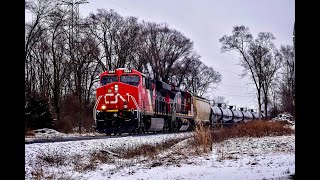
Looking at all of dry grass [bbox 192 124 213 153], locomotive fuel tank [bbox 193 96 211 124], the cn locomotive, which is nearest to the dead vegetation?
dry grass [bbox 192 124 213 153]

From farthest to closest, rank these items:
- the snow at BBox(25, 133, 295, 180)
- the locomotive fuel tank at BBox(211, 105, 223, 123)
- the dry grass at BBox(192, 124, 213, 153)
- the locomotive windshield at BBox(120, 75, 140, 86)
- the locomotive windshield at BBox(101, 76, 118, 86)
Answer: the locomotive fuel tank at BBox(211, 105, 223, 123) < the locomotive windshield at BBox(101, 76, 118, 86) < the locomotive windshield at BBox(120, 75, 140, 86) < the dry grass at BBox(192, 124, 213, 153) < the snow at BBox(25, 133, 295, 180)

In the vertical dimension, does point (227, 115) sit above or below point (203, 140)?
above

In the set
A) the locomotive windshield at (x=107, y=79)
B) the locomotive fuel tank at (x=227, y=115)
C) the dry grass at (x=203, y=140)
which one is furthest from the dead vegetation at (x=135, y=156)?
the locomotive fuel tank at (x=227, y=115)

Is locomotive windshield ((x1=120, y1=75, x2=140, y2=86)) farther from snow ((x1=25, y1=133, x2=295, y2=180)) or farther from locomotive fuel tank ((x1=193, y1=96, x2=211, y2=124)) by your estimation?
locomotive fuel tank ((x1=193, y1=96, x2=211, y2=124))

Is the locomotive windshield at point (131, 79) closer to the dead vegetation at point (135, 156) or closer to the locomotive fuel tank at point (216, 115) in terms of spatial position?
the dead vegetation at point (135, 156)

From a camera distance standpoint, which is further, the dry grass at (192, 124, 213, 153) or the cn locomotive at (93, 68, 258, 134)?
the cn locomotive at (93, 68, 258, 134)

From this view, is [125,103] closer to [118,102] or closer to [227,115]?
[118,102]

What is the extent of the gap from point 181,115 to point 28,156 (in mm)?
24944

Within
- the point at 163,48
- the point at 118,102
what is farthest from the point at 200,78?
the point at 118,102

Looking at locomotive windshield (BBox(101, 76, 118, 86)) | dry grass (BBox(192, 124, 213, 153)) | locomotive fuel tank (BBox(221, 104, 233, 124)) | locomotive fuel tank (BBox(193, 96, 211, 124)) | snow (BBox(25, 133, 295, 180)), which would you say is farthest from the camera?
locomotive fuel tank (BBox(221, 104, 233, 124))

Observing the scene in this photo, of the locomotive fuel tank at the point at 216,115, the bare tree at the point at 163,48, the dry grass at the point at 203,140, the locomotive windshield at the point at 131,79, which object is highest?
the bare tree at the point at 163,48

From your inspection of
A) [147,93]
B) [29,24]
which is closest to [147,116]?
[147,93]

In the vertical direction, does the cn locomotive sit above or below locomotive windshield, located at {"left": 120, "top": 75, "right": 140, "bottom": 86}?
below

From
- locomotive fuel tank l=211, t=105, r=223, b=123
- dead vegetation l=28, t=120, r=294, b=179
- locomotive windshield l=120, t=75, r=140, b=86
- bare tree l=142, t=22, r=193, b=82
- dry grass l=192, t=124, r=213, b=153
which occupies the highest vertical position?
bare tree l=142, t=22, r=193, b=82
